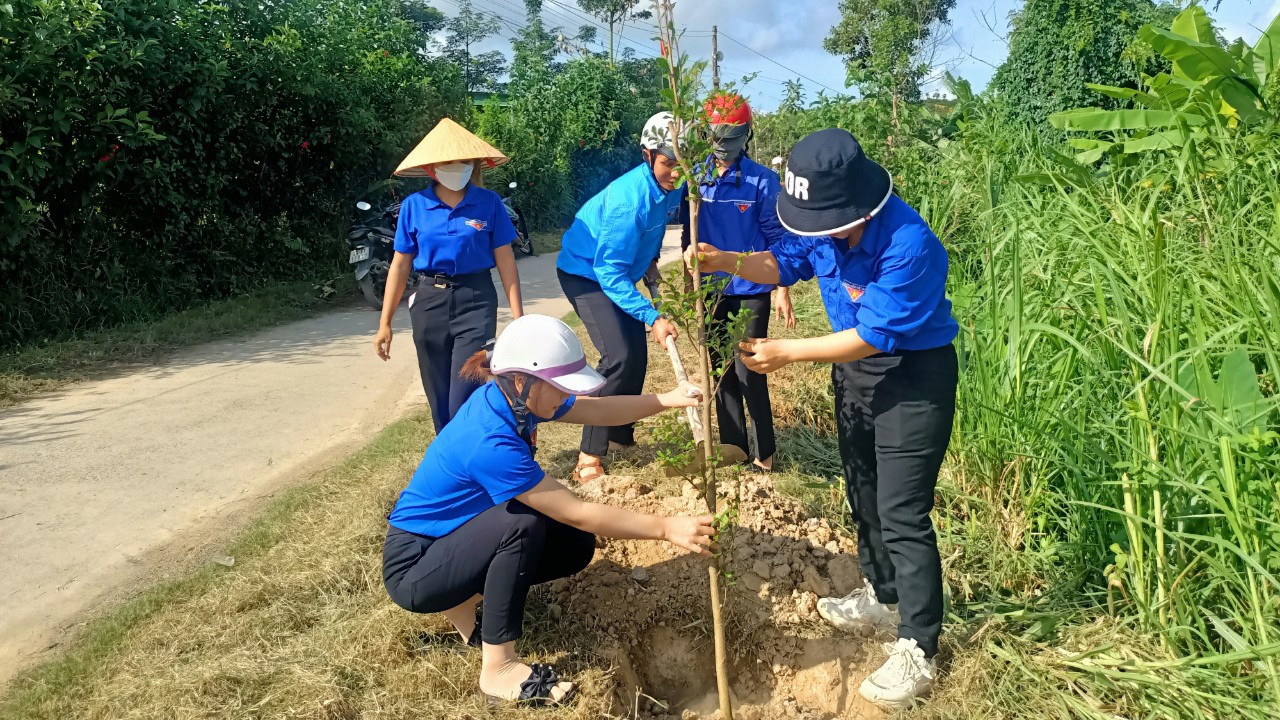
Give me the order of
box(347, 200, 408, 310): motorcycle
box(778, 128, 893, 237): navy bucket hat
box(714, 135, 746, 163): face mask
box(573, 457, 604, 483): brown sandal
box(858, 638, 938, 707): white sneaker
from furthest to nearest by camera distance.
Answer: box(347, 200, 408, 310): motorcycle
box(573, 457, 604, 483): brown sandal
box(714, 135, 746, 163): face mask
box(858, 638, 938, 707): white sneaker
box(778, 128, 893, 237): navy bucket hat

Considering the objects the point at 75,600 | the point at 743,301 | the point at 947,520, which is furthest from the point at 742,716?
the point at 75,600

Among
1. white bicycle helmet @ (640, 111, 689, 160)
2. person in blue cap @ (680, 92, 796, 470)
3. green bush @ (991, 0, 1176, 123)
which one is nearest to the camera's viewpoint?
white bicycle helmet @ (640, 111, 689, 160)

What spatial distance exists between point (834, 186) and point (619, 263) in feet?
5.33

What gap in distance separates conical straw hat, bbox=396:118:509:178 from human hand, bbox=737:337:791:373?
2.08m

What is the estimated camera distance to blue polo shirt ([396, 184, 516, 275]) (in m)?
3.86

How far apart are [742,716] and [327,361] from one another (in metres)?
5.01

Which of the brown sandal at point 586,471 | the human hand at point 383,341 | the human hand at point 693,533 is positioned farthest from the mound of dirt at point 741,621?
the human hand at point 383,341

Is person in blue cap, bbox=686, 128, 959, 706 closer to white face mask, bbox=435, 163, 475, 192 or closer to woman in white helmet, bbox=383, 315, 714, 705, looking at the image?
woman in white helmet, bbox=383, 315, 714, 705

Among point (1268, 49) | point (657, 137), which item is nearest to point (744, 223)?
point (657, 137)

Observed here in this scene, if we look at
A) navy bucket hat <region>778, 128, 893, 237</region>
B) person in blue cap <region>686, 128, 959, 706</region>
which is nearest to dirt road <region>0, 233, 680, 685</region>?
person in blue cap <region>686, 128, 959, 706</region>

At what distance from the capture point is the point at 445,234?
3861 millimetres

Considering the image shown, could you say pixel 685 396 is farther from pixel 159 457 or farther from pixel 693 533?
pixel 159 457

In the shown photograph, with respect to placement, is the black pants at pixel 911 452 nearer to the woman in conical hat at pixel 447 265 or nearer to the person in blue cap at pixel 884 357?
the person in blue cap at pixel 884 357

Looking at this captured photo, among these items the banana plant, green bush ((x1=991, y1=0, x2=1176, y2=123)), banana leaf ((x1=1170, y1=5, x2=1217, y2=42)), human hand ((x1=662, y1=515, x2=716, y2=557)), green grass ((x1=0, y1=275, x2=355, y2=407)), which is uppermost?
green bush ((x1=991, y1=0, x2=1176, y2=123))
